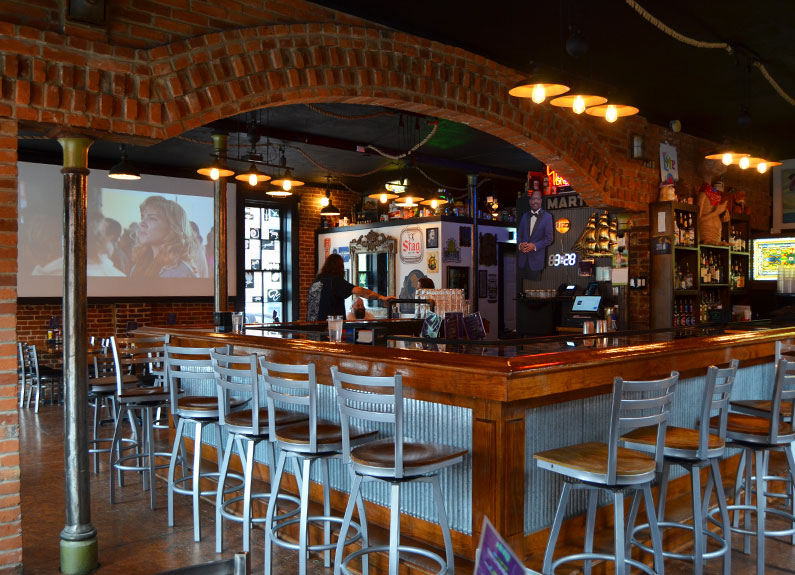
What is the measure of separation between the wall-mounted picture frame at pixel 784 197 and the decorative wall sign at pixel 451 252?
15.8ft

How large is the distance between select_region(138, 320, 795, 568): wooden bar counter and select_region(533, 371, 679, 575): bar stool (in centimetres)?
23

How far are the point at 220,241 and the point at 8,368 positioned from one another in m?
4.32

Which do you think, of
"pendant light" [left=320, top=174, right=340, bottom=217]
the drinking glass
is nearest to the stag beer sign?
"pendant light" [left=320, top=174, right=340, bottom=217]

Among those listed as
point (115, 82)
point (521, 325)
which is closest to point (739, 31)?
point (521, 325)

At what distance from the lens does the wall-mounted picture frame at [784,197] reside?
9570 millimetres

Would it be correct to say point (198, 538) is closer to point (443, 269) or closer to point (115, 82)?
point (115, 82)

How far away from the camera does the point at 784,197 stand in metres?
9.65

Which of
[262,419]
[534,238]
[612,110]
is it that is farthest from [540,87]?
[534,238]

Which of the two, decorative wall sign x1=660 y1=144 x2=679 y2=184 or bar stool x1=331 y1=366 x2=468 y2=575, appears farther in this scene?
decorative wall sign x1=660 y1=144 x2=679 y2=184

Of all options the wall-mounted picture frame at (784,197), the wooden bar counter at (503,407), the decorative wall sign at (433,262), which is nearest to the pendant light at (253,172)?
the wooden bar counter at (503,407)

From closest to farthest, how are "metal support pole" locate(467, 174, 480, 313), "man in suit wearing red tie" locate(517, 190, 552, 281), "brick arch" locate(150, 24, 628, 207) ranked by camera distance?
"brick arch" locate(150, 24, 628, 207)
"man in suit wearing red tie" locate(517, 190, 552, 281)
"metal support pole" locate(467, 174, 480, 313)

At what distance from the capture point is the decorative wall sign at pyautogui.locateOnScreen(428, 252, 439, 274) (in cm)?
1128

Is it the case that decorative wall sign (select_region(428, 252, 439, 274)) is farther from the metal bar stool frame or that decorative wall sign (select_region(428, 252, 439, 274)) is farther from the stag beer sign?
the metal bar stool frame

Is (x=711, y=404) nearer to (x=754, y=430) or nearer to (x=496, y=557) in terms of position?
(x=754, y=430)
